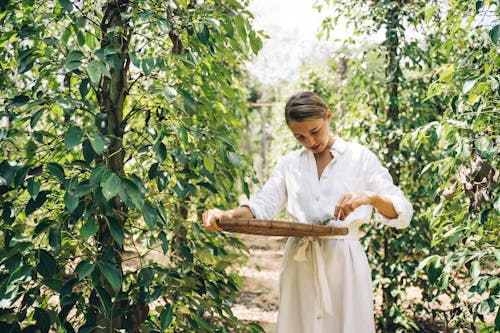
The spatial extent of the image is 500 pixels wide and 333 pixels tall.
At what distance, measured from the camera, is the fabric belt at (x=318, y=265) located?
5.23 feet

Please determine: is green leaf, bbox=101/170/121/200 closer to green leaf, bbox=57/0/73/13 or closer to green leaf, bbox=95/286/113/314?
green leaf, bbox=95/286/113/314

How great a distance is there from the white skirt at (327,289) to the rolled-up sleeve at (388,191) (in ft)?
0.59

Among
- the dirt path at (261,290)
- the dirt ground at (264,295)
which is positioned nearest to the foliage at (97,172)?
the dirt ground at (264,295)

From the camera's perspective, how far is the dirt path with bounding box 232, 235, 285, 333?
4.32 meters

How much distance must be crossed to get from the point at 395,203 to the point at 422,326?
241 cm

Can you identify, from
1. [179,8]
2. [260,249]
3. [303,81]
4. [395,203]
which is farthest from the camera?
[260,249]

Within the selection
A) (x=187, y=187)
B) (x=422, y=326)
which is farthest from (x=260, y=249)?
(x=187, y=187)

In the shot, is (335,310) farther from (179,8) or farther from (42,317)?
(179,8)

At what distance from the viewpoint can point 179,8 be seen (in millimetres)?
1708

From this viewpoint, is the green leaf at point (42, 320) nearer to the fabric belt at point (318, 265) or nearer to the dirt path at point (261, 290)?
the fabric belt at point (318, 265)

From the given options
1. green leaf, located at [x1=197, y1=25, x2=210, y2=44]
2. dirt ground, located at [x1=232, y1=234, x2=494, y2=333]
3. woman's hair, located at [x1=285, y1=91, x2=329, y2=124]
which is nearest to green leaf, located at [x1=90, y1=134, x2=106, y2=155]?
green leaf, located at [x1=197, y1=25, x2=210, y2=44]

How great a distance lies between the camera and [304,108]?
1661mm

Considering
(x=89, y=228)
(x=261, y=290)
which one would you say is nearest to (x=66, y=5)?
(x=89, y=228)

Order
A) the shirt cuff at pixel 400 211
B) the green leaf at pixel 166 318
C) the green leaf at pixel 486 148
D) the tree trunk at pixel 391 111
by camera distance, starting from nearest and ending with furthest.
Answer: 1. the green leaf at pixel 166 318
2. the shirt cuff at pixel 400 211
3. the green leaf at pixel 486 148
4. the tree trunk at pixel 391 111
